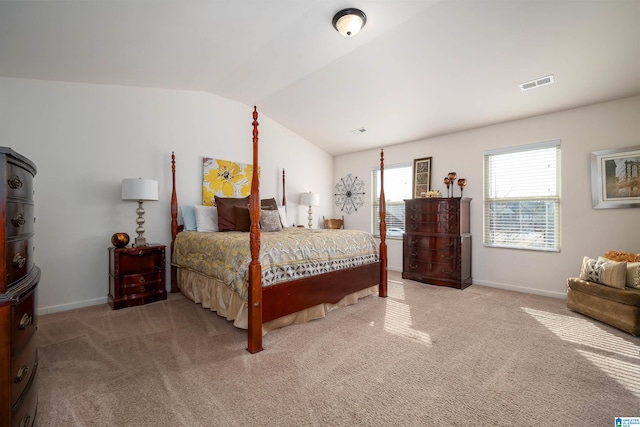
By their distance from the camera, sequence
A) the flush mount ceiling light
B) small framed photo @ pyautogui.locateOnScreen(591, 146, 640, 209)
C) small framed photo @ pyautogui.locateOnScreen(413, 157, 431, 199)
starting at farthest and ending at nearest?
small framed photo @ pyautogui.locateOnScreen(413, 157, 431, 199)
small framed photo @ pyautogui.locateOnScreen(591, 146, 640, 209)
the flush mount ceiling light

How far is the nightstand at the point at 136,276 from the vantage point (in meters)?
3.15

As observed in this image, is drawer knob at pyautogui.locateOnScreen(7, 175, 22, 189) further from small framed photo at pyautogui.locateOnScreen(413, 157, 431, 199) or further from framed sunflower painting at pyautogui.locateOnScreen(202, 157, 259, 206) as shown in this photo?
small framed photo at pyautogui.locateOnScreen(413, 157, 431, 199)

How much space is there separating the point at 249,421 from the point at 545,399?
1.68 metres

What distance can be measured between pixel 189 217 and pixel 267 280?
2.09 m

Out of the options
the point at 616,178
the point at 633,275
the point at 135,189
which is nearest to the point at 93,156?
the point at 135,189

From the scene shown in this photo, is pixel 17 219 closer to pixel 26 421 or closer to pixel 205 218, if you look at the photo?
pixel 26 421

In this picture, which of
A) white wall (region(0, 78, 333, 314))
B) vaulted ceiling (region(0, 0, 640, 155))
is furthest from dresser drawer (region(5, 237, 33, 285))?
white wall (region(0, 78, 333, 314))

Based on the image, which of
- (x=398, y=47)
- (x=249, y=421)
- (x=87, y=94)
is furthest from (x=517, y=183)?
(x=87, y=94)

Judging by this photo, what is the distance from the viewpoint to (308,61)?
130 inches

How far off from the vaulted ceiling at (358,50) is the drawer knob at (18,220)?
73.6 inches

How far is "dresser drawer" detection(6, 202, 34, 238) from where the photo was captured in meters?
1.09

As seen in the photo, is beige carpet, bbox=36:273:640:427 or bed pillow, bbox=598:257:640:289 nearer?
beige carpet, bbox=36:273:640:427

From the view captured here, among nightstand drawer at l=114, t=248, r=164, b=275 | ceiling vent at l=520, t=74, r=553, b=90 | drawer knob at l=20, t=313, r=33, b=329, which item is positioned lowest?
nightstand drawer at l=114, t=248, r=164, b=275

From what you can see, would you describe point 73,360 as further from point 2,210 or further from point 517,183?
point 517,183
